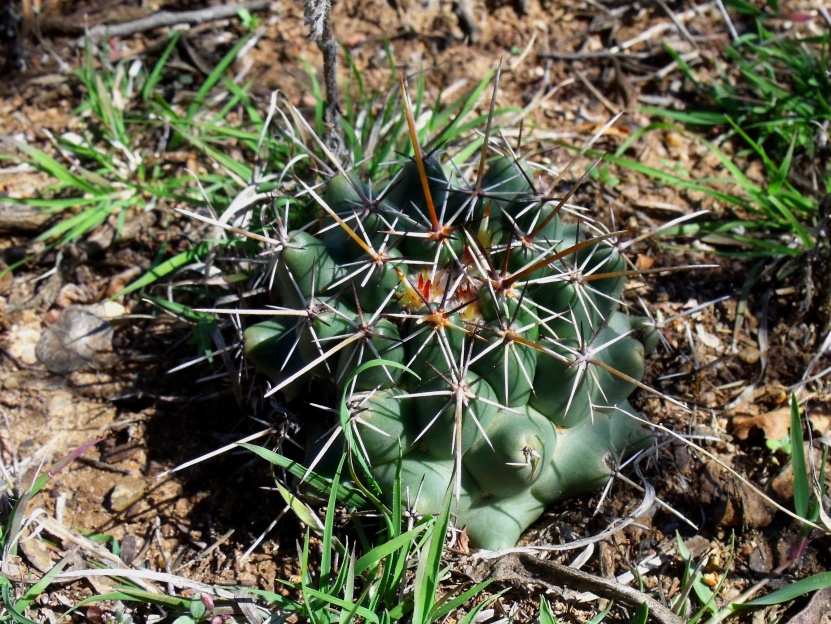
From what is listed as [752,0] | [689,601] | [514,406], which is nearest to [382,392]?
[514,406]

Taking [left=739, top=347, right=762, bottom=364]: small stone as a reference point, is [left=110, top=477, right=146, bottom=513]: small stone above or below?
below

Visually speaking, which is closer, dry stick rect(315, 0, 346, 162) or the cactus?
the cactus

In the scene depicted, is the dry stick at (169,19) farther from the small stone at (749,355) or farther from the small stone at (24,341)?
the small stone at (749,355)

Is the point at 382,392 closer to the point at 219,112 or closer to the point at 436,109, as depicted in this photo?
the point at 436,109

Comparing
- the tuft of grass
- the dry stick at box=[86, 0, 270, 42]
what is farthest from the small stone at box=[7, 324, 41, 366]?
the tuft of grass

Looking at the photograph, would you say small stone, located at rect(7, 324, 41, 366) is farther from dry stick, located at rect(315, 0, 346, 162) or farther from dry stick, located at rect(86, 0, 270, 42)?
dry stick, located at rect(86, 0, 270, 42)
